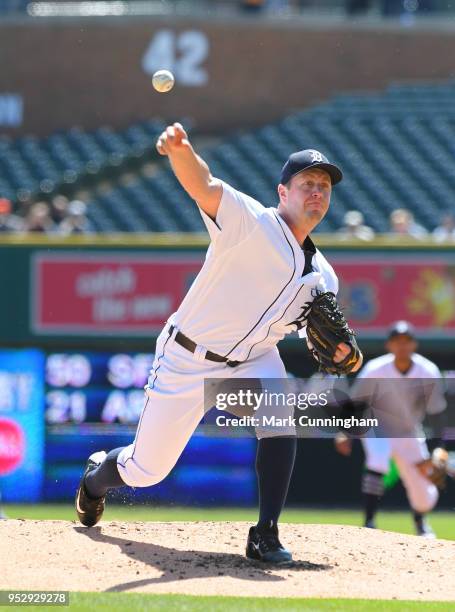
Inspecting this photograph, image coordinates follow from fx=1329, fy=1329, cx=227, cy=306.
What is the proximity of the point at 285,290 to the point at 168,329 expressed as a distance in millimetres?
563

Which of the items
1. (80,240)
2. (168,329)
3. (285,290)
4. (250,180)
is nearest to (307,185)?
(285,290)

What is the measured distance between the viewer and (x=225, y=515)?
11500 millimetres

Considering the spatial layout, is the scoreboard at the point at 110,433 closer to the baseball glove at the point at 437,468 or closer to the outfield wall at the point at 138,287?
the outfield wall at the point at 138,287

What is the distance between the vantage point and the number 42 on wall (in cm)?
1906

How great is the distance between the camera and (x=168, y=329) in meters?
5.70

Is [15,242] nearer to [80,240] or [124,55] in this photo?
[80,240]

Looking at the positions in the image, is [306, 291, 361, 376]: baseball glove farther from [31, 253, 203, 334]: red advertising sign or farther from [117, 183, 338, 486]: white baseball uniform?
[31, 253, 203, 334]: red advertising sign

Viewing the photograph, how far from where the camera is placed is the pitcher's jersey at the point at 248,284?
5340mm

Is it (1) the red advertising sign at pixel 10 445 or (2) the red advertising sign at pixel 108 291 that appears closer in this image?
(1) the red advertising sign at pixel 10 445

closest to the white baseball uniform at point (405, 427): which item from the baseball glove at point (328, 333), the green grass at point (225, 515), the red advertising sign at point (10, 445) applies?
the green grass at point (225, 515)

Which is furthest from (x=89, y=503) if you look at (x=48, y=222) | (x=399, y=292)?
(x=48, y=222)

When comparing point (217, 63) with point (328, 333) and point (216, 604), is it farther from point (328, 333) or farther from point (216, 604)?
point (216, 604)

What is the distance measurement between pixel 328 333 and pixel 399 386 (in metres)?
3.74

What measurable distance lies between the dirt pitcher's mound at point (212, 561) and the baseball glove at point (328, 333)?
2.86 ft
